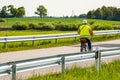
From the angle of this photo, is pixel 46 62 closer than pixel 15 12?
Yes

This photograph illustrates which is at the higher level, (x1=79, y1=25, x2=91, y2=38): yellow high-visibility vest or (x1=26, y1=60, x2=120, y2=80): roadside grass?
(x1=79, y1=25, x2=91, y2=38): yellow high-visibility vest

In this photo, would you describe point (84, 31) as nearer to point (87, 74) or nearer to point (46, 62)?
point (87, 74)

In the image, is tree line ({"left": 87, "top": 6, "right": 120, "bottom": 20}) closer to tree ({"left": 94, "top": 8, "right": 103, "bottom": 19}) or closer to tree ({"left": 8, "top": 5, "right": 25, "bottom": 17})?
tree ({"left": 94, "top": 8, "right": 103, "bottom": 19})

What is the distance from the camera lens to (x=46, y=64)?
11.5m

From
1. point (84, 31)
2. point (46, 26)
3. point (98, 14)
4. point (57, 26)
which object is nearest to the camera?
point (84, 31)

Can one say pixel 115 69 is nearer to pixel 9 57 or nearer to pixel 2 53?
pixel 9 57

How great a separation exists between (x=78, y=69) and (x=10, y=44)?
12.2 m

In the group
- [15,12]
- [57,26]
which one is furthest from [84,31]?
[15,12]

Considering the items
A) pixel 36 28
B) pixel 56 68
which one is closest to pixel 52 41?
pixel 56 68

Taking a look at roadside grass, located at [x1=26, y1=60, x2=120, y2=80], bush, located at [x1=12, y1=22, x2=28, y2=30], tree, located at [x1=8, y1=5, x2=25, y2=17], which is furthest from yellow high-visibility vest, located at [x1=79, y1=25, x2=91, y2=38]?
tree, located at [x1=8, y1=5, x2=25, y2=17]

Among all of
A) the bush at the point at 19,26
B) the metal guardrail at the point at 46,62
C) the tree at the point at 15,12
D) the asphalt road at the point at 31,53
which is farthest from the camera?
the tree at the point at 15,12

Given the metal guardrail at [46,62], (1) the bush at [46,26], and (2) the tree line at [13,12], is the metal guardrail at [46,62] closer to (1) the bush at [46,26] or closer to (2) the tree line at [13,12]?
(1) the bush at [46,26]

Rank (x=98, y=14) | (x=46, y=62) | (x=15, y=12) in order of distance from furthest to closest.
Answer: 1. (x=15, y=12)
2. (x=98, y=14)
3. (x=46, y=62)

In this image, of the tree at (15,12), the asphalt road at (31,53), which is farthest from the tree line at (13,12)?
the asphalt road at (31,53)
